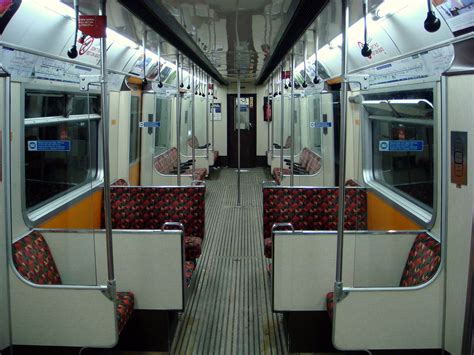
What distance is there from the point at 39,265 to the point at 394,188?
2.87m

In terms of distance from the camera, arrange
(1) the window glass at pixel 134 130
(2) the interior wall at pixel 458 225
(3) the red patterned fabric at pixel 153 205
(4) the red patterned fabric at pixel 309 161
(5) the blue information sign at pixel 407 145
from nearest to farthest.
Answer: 1. (2) the interior wall at pixel 458 225
2. (5) the blue information sign at pixel 407 145
3. (3) the red patterned fabric at pixel 153 205
4. (1) the window glass at pixel 134 130
5. (4) the red patterned fabric at pixel 309 161

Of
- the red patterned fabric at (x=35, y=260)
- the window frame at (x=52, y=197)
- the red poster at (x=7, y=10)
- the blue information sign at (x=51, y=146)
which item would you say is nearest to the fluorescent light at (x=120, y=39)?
the window frame at (x=52, y=197)

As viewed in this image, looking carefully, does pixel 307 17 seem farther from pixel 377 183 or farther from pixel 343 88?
pixel 377 183

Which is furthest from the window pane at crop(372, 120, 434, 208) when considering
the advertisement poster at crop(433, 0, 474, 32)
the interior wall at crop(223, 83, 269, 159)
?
the interior wall at crop(223, 83, 269, 159)

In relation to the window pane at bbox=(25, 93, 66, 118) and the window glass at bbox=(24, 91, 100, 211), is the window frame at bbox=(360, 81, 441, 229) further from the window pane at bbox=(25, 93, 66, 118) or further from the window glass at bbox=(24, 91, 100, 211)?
the window pane at bbox=(25, 93, 66, 118)

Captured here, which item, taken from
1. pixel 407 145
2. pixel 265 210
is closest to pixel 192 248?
pixel 265 210

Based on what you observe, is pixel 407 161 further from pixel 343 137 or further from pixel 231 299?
pixel 231 299

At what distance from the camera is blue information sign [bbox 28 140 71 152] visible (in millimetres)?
3096

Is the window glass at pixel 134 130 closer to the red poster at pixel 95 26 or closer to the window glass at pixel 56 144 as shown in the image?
the window glass at pixel 56 144

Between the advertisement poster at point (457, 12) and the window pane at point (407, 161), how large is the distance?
692 mm

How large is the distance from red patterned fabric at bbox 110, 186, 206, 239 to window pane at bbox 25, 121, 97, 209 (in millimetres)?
1041

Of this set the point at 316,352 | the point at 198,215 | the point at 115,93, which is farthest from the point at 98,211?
the point at 316,352

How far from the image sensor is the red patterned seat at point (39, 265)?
309 centimetres

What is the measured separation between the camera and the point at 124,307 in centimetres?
334
